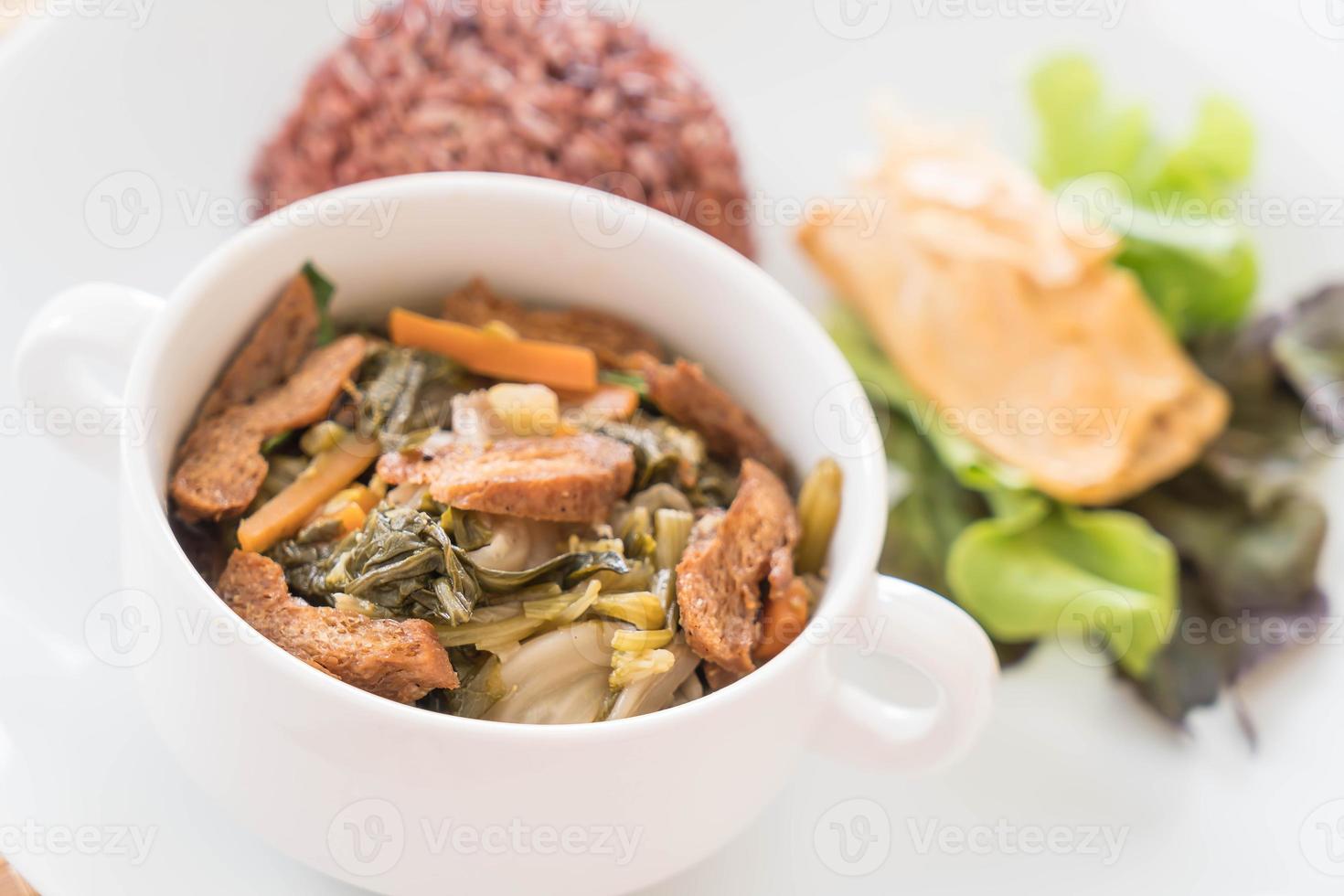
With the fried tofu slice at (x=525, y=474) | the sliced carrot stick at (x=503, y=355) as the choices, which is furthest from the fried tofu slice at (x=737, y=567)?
the sliced carrot stick at (x=503, y=355)

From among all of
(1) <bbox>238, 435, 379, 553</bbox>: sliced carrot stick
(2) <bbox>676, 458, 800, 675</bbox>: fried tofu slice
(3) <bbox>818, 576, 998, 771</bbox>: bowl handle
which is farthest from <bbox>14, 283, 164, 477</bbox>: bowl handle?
(3) <bbox>818, 576, 998, 771</bbox>: bowl handle

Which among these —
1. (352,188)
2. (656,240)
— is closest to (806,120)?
(656,240)

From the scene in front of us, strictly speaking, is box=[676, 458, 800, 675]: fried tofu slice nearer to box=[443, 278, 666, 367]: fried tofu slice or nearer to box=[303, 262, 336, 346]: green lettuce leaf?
box=[443, 278, 666, 367]: fried tofu slice

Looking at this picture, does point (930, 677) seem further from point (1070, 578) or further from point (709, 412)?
point (1070, 578)

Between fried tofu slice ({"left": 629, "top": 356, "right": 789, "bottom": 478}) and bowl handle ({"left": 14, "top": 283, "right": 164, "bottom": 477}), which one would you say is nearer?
bowl handle ({"left": 14, "top": 283, "right": 164, "bottom": 477})

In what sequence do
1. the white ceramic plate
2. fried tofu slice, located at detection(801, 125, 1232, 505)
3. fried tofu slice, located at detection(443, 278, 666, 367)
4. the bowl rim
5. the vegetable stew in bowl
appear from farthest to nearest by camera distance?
fried tofu slice, located at detection(801, 125, 1232, 505) → fried tofu slice, located at detection(443, 278, 666, 367) → the white ceramic plate → the vegetable stew in bowl → the bowl rim

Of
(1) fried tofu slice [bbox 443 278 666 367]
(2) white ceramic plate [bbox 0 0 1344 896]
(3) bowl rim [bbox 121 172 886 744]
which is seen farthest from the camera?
(1) fried tofu slice [bbox 443 278 666 367]

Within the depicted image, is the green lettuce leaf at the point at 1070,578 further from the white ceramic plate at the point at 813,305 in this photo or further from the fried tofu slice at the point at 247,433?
the fried tofu slice at the point at 247,433
